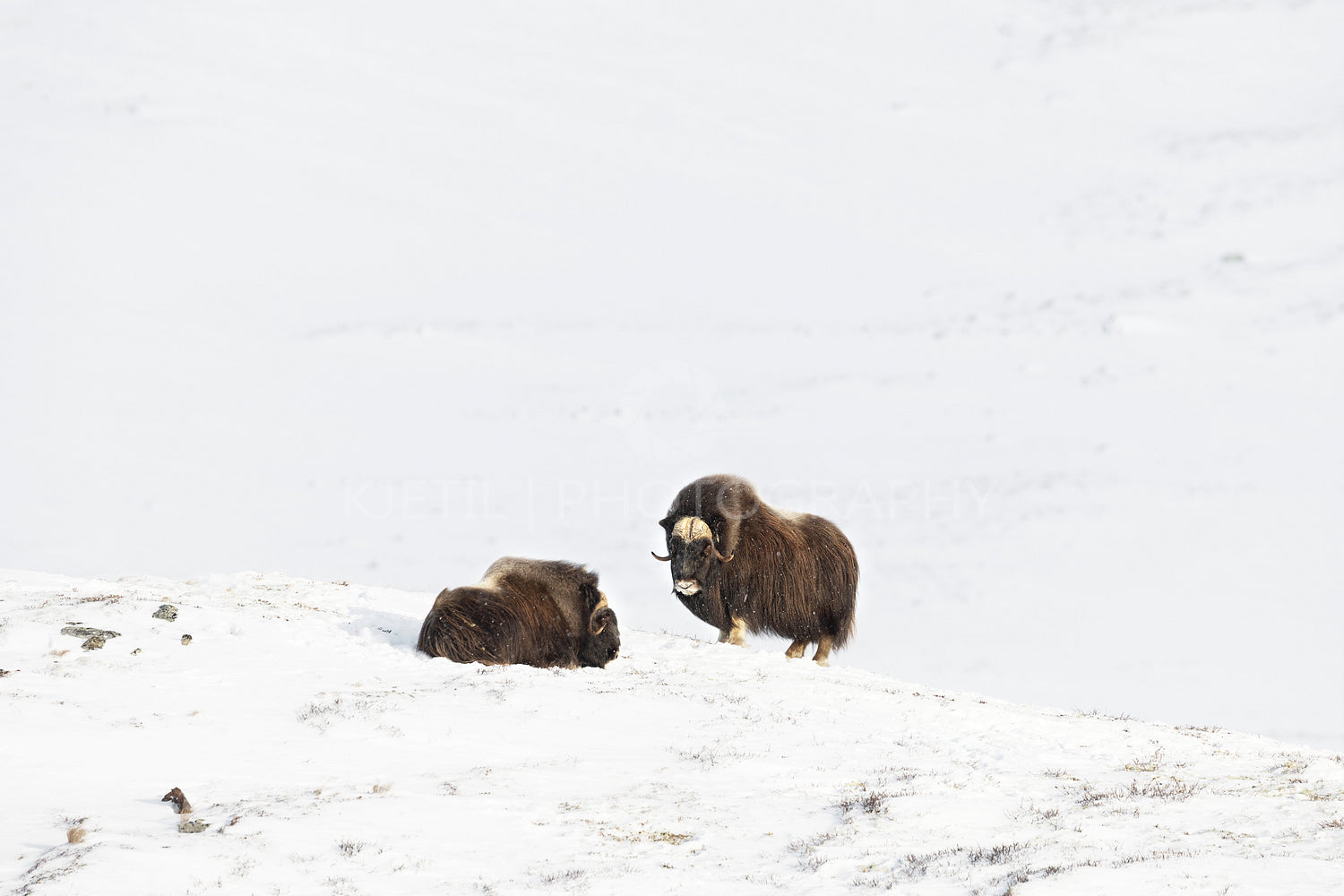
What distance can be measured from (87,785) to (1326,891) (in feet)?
20.3

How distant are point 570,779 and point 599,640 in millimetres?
3430

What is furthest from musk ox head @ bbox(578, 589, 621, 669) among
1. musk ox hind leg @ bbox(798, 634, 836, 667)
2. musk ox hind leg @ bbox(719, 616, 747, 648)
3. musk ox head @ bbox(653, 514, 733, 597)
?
musk ox hind leg @ bbox(798, 634, 836, 667)

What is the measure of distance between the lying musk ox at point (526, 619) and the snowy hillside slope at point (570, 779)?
320 millimetres

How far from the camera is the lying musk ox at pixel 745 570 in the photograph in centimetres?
1262

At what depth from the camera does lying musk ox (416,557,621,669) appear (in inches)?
391

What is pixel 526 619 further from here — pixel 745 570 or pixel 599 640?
pixel 745 570

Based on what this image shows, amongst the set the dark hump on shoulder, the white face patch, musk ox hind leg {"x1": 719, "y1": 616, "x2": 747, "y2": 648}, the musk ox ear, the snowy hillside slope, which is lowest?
the snowy hillside slope

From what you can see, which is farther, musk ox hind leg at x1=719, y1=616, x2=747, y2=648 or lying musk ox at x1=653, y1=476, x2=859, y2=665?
musk ox hind leg at x1=719, y1=616, x2=747, y2=648

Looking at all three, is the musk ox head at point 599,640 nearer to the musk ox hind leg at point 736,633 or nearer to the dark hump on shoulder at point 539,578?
the dark hump on shoulder at point 539,578

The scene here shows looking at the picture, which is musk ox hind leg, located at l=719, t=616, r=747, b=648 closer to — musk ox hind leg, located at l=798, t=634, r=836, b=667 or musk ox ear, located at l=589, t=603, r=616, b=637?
musk ox hind leg, located at l=798, t=634, r=836, b=667

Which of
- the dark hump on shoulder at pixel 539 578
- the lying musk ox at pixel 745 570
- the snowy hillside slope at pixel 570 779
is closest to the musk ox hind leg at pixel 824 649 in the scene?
the lying musk ox at pixel 745 570

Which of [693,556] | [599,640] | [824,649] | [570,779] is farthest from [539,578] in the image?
[824,649]

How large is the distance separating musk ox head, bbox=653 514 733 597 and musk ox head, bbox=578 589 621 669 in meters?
1.98

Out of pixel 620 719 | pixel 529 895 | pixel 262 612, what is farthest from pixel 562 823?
pixel 262 612
